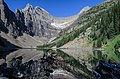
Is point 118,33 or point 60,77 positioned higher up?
point 118,33

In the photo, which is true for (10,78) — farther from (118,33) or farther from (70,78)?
(118,33)

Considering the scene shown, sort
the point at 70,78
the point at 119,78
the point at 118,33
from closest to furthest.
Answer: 1. the point at 70,78
2. the point at 119,78
3. the point at 118,33

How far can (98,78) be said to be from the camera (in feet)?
106

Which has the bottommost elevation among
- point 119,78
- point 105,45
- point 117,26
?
point 119,78

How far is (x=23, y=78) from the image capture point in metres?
31.0

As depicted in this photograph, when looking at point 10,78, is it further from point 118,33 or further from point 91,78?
point 118,33

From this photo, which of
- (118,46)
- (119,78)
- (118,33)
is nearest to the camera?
(119,78)

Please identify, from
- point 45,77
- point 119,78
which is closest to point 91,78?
point 119,78

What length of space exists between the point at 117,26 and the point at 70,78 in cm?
17495

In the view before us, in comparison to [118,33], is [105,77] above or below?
below

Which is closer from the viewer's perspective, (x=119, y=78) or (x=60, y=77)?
(x=60, y=77)

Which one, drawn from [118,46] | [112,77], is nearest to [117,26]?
[118,46]

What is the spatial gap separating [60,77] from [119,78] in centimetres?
712

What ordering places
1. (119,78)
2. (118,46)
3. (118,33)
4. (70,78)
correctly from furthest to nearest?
(118,33)
(118,46)
(119,78)
(70,78)
